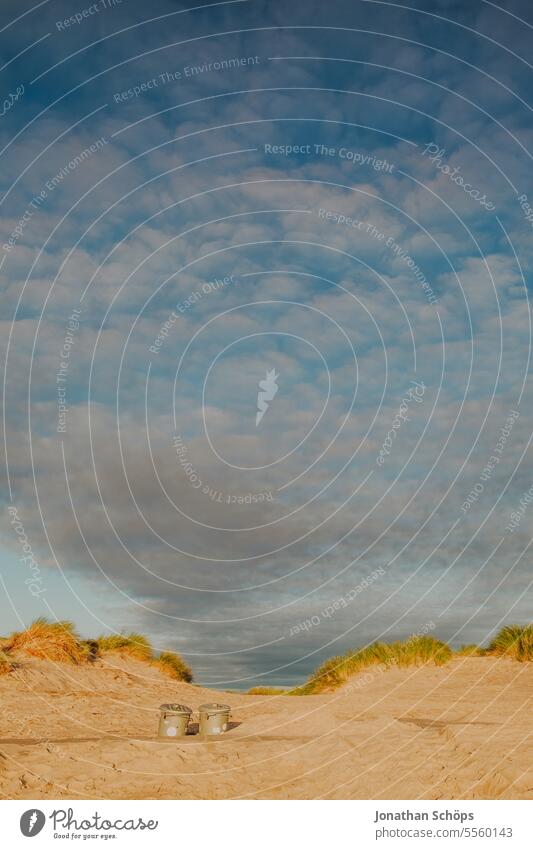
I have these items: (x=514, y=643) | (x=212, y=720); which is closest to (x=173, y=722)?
(x=212, y=720)

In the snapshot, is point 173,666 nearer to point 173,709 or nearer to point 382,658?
point 382,658

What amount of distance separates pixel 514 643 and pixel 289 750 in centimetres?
1409

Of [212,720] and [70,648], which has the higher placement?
[70,648]

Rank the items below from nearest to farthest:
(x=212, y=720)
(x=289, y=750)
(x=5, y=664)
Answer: (x=289, y=750) → (x=212, y=720) → (x=5, y=664)

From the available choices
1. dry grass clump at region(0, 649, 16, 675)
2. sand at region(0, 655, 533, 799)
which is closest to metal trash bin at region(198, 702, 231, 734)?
sand at region(0, 655, 533, 799)

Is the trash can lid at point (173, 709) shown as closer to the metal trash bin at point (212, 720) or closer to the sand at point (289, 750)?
the metal trash bin at point (212, 720)

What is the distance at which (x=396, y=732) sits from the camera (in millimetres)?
13922

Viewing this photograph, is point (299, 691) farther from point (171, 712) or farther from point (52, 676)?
point (171, 712)

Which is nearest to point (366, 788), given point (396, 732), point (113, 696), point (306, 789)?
point (306, 789)

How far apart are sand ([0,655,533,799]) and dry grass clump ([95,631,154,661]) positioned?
6452 millimetres

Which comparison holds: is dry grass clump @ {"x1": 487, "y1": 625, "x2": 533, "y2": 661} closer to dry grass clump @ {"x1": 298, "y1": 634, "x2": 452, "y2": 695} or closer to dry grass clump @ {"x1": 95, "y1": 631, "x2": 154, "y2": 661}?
dry grass clump @ {"x1": 298, "y1": 634, "x2": 452, "y2": 695}

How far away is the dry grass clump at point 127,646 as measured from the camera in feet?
89.9

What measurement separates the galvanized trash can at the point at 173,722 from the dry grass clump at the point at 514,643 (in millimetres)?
13189

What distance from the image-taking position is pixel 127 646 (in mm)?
27891
